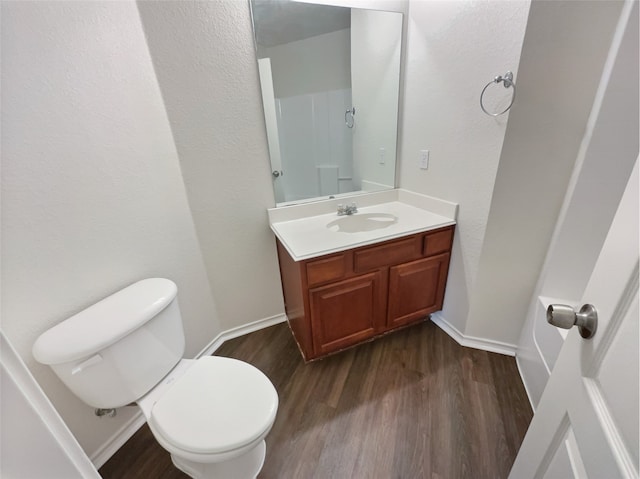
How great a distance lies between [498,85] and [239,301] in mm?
1791

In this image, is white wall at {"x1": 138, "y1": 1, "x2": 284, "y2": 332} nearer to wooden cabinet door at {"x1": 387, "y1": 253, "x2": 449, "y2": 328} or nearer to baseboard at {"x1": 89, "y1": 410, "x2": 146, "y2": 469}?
baseboard at {"x1": 89, "y1": 410, "x2": 146, "y2": 469}

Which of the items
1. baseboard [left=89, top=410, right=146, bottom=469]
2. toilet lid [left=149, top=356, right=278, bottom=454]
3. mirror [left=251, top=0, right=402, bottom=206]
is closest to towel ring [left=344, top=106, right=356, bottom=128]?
mirror [left=251, top=0, right=402, bottom=206]

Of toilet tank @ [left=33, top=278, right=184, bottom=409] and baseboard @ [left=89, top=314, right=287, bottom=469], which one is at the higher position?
toilet tank @ [left=33, top=278, right=184, bottom=409]

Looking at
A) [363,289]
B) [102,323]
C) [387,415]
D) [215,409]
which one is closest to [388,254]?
[363,289]

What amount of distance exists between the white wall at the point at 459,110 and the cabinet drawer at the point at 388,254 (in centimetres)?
28

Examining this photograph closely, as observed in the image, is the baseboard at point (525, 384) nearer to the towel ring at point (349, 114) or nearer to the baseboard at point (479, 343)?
the baseboard at point (479, 343)

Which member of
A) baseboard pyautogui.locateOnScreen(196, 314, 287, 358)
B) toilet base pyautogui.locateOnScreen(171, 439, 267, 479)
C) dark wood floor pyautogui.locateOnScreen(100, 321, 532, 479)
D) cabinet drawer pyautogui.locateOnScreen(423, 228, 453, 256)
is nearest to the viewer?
toilet base pyautogui.locateOnScreen(171, 439, 267, 479)

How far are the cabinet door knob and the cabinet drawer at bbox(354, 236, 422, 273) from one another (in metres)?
0.88

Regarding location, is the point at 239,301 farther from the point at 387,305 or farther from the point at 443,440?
the point at 443,440

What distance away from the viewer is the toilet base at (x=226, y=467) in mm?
1001

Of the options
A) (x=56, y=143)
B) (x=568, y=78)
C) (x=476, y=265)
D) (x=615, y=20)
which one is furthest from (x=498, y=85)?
(x=56, y=143)

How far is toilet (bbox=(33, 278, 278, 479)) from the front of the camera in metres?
0.88

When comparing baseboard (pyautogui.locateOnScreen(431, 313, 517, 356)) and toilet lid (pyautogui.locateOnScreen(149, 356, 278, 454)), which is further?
baseboard (pyautogui.locateOnScreen(431, 313, 517, 356))

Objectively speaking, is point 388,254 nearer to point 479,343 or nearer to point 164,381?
point 479,343
